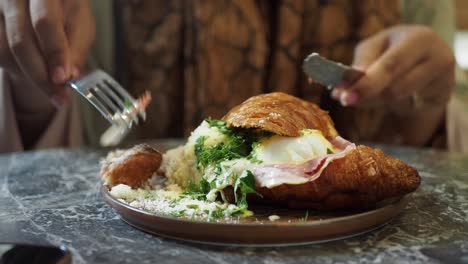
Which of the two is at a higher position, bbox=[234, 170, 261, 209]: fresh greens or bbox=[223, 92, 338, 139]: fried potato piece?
bbox=[223, 92, 338, 139]: fried potato piece

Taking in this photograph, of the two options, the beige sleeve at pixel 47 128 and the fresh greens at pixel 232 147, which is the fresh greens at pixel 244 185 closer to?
the fresh greens at pixel 232 147

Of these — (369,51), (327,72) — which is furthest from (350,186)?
(369,51)

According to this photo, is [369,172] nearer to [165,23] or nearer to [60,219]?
[60,219]

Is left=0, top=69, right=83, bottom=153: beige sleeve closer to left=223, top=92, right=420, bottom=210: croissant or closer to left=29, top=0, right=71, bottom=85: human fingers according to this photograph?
left=29, top=0, right=71, bottom=85: human fingers

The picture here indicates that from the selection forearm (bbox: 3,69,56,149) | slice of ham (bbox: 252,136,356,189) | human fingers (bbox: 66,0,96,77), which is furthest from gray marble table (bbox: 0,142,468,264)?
forearm (bbox: 3,69,56,149)

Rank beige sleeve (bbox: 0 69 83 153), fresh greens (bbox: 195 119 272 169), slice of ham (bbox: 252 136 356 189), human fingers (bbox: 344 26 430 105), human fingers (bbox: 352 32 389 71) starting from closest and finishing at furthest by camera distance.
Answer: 1. slice of ham (bbox: 252 136 356 189)
2. fresh greens (bbox: 195 119 272 169)
3. human fingers (bbox: 344 26 430 105)
4. human fingers (bbox: 352 32 389 71)
5. beige sleeve (bbox: 0 69 83 153)

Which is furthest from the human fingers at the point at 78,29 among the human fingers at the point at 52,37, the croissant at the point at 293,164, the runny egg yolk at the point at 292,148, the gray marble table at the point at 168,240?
the runny egg yolk at the point at 292,148
